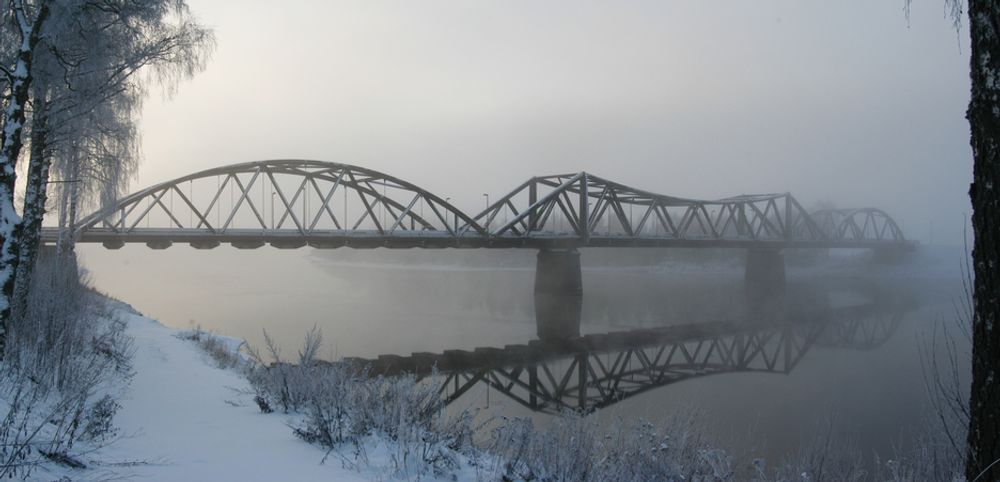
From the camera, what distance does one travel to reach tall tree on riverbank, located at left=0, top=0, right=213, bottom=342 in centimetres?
754

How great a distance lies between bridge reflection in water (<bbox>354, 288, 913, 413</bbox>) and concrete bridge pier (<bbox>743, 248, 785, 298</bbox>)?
31.3m

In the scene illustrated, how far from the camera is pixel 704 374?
20438 mm

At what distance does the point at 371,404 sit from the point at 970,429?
647 cm

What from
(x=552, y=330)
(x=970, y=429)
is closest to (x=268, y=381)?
(x=970, y=429)

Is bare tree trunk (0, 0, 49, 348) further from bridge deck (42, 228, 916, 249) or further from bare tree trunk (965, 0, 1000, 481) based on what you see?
bridge deck (42, 228, 916, 249)

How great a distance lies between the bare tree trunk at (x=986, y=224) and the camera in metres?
4.23

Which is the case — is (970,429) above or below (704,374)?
above

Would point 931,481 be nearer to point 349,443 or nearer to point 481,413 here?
point 349,443

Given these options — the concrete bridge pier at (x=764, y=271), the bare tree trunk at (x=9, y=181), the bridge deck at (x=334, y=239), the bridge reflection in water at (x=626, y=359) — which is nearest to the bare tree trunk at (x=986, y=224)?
the bridge reflection in water at (x=626, y=359)

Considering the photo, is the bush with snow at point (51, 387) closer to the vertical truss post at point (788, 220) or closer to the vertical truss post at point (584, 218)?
the vertical truss post at point (584, 218)

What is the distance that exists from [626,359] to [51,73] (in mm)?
19933

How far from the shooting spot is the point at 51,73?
11.1 meters

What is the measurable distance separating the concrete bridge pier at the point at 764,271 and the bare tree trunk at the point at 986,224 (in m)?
66.4

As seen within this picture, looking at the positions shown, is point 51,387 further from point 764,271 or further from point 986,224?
point 764,271
